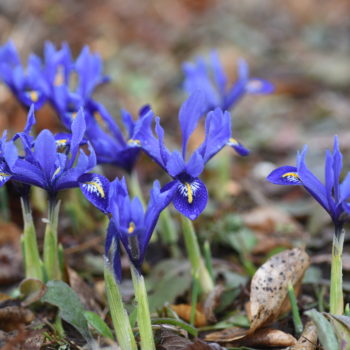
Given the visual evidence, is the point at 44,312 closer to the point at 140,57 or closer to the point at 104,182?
the point at 104,182

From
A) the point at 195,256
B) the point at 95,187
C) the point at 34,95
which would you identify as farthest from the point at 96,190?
the point at 34,95

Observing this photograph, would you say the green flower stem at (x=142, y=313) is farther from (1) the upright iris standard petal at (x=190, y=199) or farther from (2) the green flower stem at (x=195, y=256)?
(2) the green flower stem at (x=195, y=256)

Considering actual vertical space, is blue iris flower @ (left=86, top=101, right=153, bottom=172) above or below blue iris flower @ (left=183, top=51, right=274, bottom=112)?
below

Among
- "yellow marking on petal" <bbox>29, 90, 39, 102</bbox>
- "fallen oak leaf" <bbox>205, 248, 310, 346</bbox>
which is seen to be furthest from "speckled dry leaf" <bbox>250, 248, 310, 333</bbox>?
"yellow marking on petal" <bbox>29, 90, 39, 102</bbox>

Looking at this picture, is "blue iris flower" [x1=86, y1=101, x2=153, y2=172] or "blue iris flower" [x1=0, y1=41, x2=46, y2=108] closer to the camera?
"blue iris flower" [x1=86, y1=101, x2=153, y2=172]

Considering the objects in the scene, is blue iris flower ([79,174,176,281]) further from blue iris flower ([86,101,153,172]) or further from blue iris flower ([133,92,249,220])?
blue iris flower ([86,101,153,172])

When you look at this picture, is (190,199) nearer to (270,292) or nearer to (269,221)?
(270,292)

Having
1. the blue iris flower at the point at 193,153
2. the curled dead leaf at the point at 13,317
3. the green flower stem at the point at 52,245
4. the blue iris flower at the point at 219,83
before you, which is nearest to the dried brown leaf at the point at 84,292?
the green flower stem at the point at 52,245
